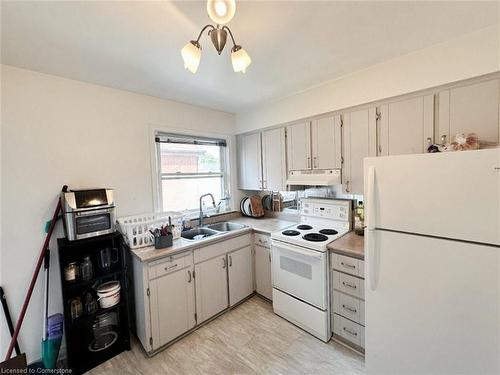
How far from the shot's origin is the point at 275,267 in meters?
2.39

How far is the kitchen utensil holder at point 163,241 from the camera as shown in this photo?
2041mm

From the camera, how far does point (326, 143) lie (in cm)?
242

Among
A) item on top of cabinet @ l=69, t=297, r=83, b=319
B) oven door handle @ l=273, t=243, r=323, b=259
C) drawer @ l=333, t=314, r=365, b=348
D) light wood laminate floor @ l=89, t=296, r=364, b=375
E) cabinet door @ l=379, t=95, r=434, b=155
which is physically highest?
cabinet door @ l=379, t=95, r=434, b=155

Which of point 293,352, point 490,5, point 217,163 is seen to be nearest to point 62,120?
point 217,163

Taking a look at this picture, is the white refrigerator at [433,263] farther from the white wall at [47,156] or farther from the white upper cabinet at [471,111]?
the white wall at [47,156]

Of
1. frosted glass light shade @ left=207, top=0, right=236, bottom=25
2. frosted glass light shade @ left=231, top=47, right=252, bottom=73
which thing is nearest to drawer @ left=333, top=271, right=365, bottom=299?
frosted glass light shade @ left=231, top=47, right=252, bottom=73

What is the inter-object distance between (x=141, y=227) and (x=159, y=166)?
0.81m

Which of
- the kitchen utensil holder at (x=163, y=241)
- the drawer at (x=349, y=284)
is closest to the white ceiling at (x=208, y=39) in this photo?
the kitchen utensil holder at (x=163, y=241)

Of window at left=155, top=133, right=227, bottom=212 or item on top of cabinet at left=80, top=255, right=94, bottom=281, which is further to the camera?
window at left=155, top=133, right=227, bottom=212

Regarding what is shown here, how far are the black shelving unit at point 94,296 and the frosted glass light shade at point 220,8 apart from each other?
5.93ft

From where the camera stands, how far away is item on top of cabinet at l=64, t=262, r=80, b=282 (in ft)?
5.77

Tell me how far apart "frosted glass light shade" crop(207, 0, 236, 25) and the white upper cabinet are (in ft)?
5.63

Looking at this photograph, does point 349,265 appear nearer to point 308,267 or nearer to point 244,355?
point 308,267

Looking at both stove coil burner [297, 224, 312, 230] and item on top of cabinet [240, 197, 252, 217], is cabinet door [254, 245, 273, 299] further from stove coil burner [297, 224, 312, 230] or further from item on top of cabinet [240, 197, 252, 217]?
item on top of cabinet [240, 197, 252, 217]
